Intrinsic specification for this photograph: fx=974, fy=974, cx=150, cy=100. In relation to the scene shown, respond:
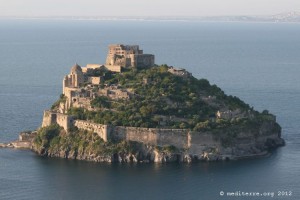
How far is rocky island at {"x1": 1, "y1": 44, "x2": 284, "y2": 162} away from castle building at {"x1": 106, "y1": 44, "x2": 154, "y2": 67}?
94.1 inches

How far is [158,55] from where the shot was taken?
18925cm

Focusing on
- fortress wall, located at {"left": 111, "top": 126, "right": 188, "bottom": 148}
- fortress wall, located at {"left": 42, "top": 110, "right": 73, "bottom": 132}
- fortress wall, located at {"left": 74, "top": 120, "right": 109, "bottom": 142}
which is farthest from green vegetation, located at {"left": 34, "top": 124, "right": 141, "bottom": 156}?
fortress wall, located at {"left": 111, "top": 126, "right": 188, "bottom": 148}

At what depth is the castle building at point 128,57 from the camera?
99562mm

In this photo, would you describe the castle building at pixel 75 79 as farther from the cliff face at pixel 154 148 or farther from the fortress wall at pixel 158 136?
the fortress wall at pixel 158 136

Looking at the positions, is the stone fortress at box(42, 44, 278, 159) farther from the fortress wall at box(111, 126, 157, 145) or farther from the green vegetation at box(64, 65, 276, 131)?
the green vegetation at box(64, 65, 276, 131)

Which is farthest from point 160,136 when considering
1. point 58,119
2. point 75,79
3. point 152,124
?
point 75,79

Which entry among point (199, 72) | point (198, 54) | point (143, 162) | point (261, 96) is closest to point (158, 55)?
point (198, 54)

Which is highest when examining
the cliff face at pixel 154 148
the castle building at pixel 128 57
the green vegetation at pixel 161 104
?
the castle building at pixel 128 57

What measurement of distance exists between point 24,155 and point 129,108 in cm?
1037

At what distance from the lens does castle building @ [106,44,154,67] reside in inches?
3920

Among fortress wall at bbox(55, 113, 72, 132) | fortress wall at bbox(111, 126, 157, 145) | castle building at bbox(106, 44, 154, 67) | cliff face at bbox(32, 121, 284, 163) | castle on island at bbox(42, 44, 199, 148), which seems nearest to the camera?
cliff face at bbox(32, 121, 284, 163)

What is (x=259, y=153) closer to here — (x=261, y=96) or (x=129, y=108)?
(x=129, y=108)

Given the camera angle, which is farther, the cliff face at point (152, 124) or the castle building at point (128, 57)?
the castle building at point (128, 57)

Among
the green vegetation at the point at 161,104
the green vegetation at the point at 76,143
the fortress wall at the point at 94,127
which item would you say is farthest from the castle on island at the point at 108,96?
the green vegetation at the point at 161,104
